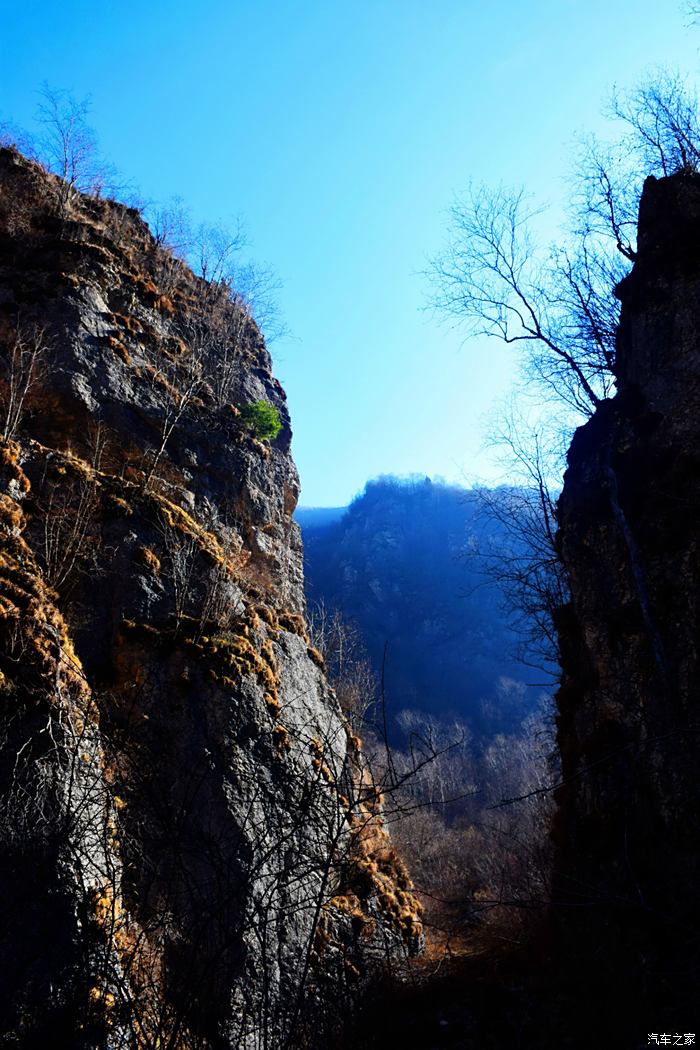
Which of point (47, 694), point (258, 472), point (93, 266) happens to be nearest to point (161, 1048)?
point (47, 694)

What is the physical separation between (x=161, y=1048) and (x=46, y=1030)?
188cm

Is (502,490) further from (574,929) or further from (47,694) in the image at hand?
(47,694)

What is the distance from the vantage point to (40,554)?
8766 millimetres

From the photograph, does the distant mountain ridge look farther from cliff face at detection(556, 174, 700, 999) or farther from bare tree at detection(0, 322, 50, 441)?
bare tree at detection(0, 322, 50, 441)

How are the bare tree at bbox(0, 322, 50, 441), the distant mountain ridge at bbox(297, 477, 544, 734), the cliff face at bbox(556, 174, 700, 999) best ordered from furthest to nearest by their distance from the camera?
the distant mountain ridge at bbox(297, 477, 544, 734) < the bare tree at bbox(0, 322, 50, 441) < the cliff face at bbox(556, 174, 700, 999)

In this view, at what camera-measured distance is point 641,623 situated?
807cm

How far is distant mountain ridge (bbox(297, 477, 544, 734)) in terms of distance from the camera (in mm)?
66938

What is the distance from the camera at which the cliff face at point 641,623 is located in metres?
6.39

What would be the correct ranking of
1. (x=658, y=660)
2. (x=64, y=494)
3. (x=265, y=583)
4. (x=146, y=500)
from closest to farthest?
(x=658, y=660) < (x=64, y=494) < (x=146, y=500) < (x=265, y=583)

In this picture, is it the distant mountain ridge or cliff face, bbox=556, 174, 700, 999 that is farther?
the distant mountain ridge

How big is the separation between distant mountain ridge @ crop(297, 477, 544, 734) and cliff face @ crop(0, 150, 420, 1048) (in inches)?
1790

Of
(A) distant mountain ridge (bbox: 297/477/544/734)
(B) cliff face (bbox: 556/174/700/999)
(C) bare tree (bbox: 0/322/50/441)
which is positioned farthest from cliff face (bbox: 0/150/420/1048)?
(A) distant mountain ridge (bbox: 297/477/544/734)

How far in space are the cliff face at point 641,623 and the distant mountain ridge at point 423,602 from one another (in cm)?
4793

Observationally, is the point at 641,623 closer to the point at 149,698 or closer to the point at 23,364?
the point at 149,698
